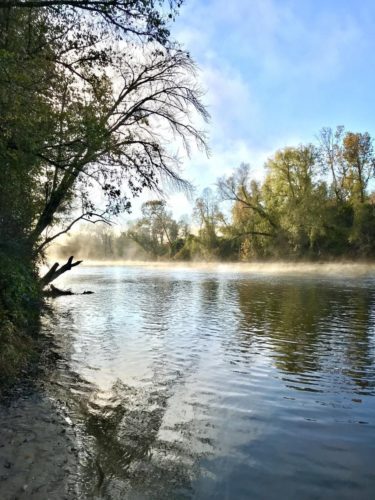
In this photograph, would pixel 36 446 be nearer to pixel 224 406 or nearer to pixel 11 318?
pixel 224 406

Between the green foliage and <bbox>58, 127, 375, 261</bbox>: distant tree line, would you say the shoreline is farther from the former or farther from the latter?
<bbox>58, 127, 375, 261</bbox>: distant tree line

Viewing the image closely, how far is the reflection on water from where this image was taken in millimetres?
4953

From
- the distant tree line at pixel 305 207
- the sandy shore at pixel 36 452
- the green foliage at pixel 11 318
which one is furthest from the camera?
the distant tree line at pixel 305 207

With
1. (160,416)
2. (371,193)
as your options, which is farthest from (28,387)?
(371,193)

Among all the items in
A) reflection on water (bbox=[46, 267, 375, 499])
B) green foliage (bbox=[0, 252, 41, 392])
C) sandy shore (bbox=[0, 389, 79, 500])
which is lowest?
reflection on water (bbox=[46, 267, 375, 499])

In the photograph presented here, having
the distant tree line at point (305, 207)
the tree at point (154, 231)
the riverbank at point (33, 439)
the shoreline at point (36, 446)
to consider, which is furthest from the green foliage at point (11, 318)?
the tree at point (154, 231)

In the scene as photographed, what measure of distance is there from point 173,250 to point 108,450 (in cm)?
8706

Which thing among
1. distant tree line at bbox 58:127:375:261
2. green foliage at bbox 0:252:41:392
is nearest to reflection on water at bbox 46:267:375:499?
green foliage at bbox 0:252:41:392

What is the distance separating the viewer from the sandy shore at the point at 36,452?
4.41 meters

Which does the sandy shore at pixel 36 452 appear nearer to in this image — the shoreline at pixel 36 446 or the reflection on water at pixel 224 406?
the shoreline at pixel 36 446

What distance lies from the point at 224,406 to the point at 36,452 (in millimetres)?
3413

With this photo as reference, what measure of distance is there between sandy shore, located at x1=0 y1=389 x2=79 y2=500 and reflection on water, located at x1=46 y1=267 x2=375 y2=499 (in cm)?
24

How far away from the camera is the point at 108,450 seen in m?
5.57

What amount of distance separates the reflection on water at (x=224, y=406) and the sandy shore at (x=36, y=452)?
9.4 inches
